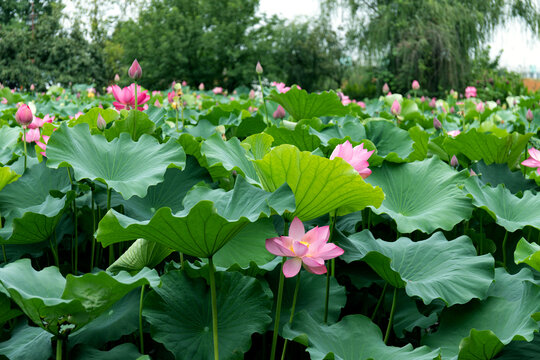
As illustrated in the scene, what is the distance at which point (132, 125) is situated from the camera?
1.32m

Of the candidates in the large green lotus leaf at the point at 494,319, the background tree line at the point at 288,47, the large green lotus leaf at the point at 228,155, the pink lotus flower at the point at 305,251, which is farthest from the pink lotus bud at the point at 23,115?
the background tree line at the point at 288,47

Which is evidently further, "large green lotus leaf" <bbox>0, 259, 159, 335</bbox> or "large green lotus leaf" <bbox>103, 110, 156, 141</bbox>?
"large green lotus leaf" <bbox>103, 110, 156, 141</bbox>

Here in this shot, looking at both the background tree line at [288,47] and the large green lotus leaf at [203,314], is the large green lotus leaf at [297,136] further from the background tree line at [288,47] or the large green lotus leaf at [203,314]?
the background tree line at [288,47]

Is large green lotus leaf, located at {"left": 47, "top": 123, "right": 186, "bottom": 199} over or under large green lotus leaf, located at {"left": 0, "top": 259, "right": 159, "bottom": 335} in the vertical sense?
over

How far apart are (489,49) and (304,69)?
21.6 feet

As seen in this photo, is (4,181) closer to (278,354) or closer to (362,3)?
(278,354)

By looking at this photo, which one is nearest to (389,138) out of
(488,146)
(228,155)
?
(488,146)

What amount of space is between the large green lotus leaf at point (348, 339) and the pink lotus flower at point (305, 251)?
0.33 ft

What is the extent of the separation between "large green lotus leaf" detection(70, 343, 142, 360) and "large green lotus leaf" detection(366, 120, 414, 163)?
90cm

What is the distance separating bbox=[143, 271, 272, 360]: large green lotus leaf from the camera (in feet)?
2.75

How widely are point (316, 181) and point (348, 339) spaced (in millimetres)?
267

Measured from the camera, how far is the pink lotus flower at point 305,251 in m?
0.78

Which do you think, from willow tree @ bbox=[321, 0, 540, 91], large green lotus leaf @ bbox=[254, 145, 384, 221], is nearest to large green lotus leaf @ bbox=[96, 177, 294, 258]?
large green lotus leaf @ bbox=[254, 145, 384, 221]

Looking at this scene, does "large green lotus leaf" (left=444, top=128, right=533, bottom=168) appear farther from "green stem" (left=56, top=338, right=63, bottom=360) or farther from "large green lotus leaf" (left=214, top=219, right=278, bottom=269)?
"green stem" (left=56, top=338, right=63, bottom=360)
